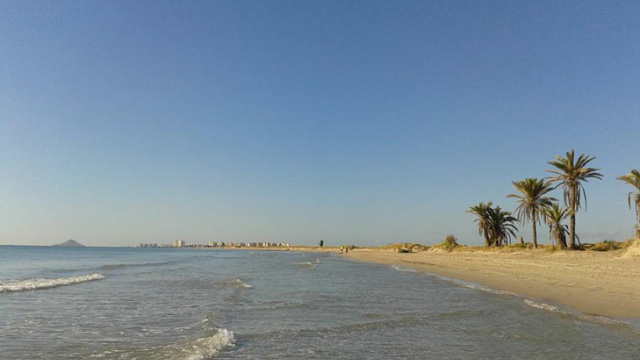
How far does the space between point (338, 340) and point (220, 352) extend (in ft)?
8.50

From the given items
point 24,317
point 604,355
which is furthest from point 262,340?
point 24,317

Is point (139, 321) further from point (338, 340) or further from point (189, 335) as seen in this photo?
point (338, 340)

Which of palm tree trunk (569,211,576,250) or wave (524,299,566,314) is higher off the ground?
palm tree trunk (569,211,576,250)

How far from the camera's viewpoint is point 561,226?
44375mm

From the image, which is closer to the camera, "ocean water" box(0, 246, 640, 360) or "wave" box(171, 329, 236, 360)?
"wave" box(171, 329, 236, 360)

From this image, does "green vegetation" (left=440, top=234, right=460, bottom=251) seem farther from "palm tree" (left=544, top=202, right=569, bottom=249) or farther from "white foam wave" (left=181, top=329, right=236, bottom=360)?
"white foam wave" (left=181, top=329, right=236, bottom=360)

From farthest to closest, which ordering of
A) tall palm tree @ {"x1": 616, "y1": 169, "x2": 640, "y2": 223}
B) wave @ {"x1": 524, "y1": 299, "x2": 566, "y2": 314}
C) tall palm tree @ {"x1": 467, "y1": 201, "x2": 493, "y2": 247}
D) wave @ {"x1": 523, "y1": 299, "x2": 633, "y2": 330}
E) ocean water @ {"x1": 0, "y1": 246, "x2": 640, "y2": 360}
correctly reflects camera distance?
tall palm tree @ {"x1": 467, "y1": 201, "x2": 493, "y2": 247} → tall palm tree @ {"x1": 616, "y1": 169, "x2": 640, "y2": 223} → wave @ {"x1": 524, "y1": 299, "x2": 566, "y2": 314} → wave @ {"x1": 523, "y1": 299, "x2": 633, "y2": 330} → ocean water @ {"x1": 0, "y1": 246, "x2": 640, "y2": 360}

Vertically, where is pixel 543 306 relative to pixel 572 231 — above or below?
below

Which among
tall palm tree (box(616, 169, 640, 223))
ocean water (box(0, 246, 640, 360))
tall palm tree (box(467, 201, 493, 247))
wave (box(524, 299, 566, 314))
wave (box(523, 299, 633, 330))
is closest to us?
ocean water (box(0, 246, 640, 360))

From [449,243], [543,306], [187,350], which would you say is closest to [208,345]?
[187,350]

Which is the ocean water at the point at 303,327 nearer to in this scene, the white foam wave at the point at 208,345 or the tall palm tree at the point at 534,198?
the white foam wave at the point at 208,345

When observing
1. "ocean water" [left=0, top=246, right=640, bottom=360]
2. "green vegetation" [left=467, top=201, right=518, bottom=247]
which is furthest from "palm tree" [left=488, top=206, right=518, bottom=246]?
"ocean water" [left=0, top=246, right=640, bottom=360]

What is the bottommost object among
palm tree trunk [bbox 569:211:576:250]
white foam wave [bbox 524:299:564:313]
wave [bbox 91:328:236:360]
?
white foam wave [bbox 524:299:564:313]

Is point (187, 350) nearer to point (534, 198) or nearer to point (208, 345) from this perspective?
point (208, 345)
